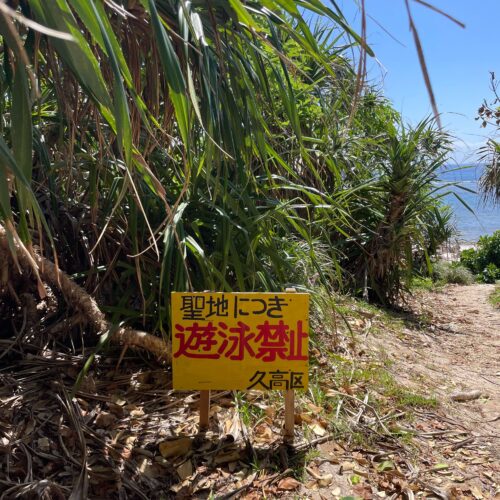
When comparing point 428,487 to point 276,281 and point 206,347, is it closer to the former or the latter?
point 206,347

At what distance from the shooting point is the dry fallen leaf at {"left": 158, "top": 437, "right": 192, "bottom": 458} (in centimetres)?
225

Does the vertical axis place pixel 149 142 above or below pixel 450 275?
above

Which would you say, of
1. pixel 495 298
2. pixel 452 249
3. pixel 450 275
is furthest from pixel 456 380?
pixel 452 249

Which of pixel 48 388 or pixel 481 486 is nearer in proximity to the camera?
pixel 481 486

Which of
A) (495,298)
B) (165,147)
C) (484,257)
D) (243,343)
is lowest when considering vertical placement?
(495,298)

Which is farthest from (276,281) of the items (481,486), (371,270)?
(371,270)

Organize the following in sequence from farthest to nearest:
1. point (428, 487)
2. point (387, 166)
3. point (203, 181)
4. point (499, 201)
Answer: point (499, 201) < point (387, 166) < point (203, 181) < point (428, 487)

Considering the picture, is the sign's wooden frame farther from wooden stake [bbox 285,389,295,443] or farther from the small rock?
the small rock

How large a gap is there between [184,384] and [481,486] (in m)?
1.31

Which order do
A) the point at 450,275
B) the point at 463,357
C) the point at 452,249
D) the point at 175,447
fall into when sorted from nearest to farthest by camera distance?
the point at 175,447 → the point at 463,357 → the point at 450,275 → the point at 452,249

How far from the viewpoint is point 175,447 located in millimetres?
2275

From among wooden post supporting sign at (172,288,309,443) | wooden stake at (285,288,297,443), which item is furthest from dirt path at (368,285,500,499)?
wooden post supporting sign at (172,288,309,443)

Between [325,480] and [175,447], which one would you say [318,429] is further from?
[175,447]

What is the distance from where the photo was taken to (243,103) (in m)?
1.95
